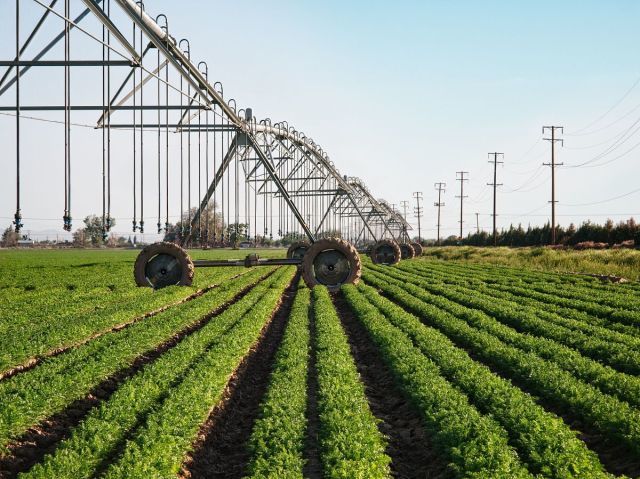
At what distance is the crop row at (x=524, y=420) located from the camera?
5.31 m

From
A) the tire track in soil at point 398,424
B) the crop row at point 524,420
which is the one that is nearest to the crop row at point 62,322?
the tire track in soil at point 398,424

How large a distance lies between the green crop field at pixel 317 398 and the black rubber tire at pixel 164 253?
4873 millimetres

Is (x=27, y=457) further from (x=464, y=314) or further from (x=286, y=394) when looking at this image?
(x=464, y=314)

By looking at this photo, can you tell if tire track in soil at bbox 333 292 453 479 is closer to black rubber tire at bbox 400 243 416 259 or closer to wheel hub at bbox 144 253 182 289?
wheel hub at bbox 144 253 182 289

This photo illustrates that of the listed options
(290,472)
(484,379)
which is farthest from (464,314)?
(290,472)

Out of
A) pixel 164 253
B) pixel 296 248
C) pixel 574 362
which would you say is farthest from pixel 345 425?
pixel 296 248

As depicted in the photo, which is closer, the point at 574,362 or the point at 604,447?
the point at 604,447

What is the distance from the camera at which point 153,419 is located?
618cm

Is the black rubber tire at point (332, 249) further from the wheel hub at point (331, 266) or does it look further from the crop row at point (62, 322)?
the crop row at point (62, 322)

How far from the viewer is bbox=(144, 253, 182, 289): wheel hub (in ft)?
61.5

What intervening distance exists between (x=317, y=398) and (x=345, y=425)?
57.6 inches

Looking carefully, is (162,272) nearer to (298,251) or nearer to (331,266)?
(331,266)

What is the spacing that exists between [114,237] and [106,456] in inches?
5797

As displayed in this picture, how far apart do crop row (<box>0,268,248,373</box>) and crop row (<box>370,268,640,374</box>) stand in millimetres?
7863
